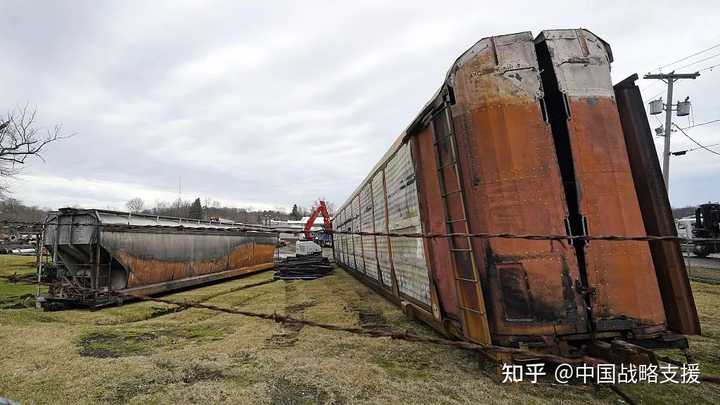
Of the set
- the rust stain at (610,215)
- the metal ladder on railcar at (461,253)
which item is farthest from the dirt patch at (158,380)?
the rust stain at (610,215)

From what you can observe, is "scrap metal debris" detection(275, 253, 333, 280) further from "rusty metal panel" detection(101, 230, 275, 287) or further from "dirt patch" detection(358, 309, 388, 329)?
"dirt patch" detection(358, 309, 388, 329)

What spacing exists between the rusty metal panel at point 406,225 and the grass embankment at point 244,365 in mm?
866

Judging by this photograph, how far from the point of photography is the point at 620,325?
379 centimetres

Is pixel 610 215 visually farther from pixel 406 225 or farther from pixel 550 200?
pixel 406 225

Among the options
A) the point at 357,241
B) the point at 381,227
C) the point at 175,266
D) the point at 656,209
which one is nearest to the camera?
the point at 656,209

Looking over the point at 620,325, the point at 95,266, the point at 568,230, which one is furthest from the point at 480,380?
the point at 95,266

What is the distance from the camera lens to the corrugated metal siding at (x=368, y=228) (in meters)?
9.59

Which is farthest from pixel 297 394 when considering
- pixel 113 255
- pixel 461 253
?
pixel 113 255

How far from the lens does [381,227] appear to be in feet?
27.3

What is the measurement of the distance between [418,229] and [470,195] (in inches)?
63.5

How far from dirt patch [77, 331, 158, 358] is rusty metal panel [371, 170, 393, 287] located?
15.6 feet

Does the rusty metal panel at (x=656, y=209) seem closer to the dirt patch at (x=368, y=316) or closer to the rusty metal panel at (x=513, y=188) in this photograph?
the rusty metal panel at (x=513, y=188)

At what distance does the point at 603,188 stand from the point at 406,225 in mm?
3062

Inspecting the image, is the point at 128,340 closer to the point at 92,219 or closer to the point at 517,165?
the point at 92,219
